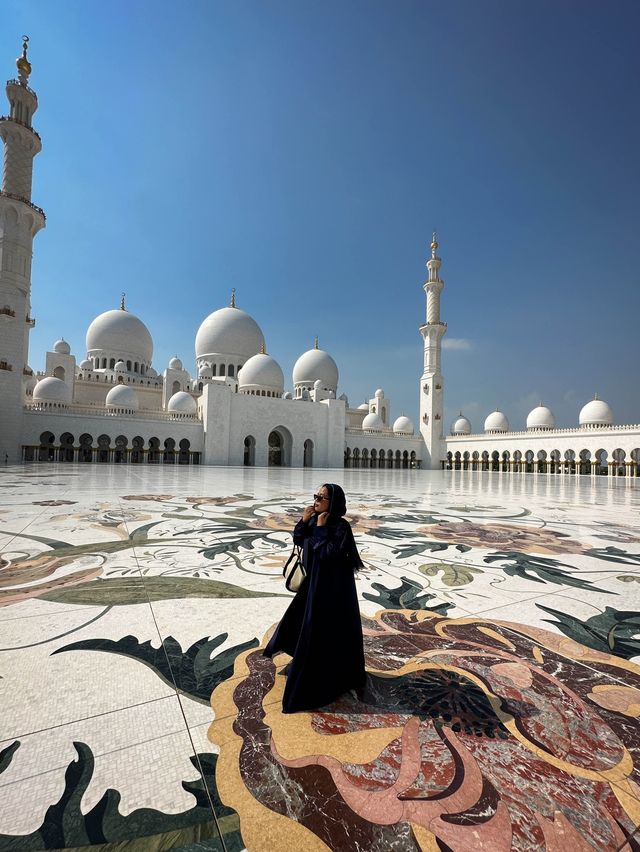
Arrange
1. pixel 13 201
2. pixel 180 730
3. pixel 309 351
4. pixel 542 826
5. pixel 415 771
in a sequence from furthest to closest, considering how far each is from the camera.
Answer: pixel 309 351 → pixel 13 201 → pixel 180 730 → pixel 415 771 → pixel 542 826

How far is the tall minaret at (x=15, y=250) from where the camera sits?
1788 centimetres

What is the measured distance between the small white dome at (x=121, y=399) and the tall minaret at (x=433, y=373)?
1939cm

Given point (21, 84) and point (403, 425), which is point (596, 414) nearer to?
point (403, 425)

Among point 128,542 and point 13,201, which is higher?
point 13,201

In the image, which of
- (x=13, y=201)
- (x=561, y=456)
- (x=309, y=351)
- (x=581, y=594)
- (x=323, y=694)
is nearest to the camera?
(x=323, y=694)

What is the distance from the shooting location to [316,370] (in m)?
34.2

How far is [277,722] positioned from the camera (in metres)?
1.23

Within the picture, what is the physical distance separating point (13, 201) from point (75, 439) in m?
10.8

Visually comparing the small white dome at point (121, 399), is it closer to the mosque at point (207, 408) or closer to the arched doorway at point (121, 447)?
the mosque at point (207, 408)

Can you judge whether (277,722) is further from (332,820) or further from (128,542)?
(128,542)

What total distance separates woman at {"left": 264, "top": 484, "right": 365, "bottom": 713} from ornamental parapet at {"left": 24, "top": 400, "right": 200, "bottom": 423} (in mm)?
23066

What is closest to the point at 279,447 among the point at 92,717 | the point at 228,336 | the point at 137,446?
the point at 137,446

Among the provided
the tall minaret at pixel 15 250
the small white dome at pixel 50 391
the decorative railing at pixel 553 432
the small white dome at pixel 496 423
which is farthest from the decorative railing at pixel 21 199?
the small white dome at pixel 496 423

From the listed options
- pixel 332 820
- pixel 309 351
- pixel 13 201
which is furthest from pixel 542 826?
pixel 309 351
